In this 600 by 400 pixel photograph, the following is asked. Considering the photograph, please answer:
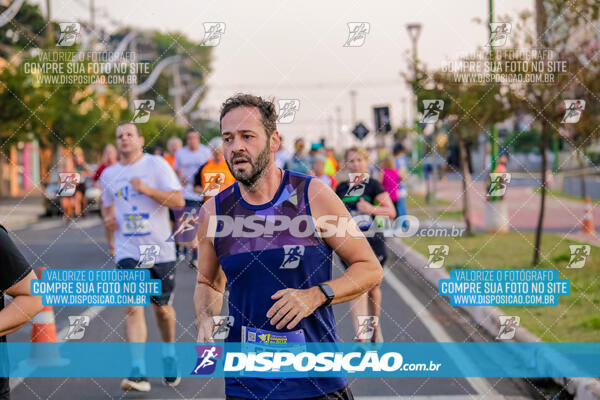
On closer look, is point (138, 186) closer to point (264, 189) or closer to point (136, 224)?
point (136, 224)

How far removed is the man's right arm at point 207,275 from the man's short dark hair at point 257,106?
426 mm

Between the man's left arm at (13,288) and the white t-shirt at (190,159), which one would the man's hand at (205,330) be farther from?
the white t-shirt at (190,159)

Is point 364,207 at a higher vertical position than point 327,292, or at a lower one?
lower

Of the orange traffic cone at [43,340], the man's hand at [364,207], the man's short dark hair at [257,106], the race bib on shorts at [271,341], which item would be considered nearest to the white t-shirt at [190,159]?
the man's hand at [364,207]

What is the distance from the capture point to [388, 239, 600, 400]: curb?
18.7 ft

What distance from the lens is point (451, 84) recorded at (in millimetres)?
15539

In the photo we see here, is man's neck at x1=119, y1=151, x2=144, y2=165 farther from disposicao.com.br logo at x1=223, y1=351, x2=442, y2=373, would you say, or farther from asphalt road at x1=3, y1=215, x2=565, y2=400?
disposicao.com.br logo at x1=223, y1=351, x2=442, y2=373

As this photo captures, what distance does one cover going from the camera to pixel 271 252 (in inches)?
136

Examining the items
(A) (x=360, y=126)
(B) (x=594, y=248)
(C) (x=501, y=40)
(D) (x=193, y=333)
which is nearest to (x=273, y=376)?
(D) (x=193, y=333)

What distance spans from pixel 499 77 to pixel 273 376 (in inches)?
355

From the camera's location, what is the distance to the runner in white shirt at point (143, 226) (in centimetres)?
670

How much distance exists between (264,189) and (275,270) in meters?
0.37

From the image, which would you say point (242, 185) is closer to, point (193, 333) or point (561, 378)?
point (561, 378)

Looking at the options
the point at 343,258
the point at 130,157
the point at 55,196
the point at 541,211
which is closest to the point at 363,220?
the point at 130,157
